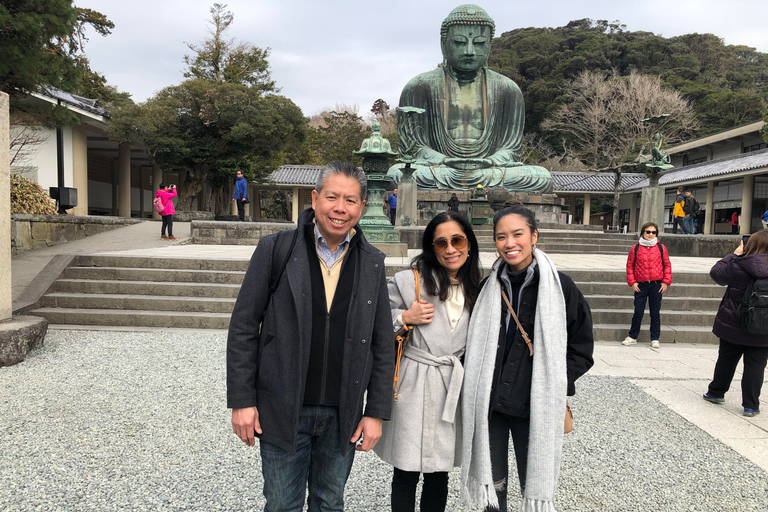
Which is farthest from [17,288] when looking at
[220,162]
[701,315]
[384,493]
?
[220,162]

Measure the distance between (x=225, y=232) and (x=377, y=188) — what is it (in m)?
4.05

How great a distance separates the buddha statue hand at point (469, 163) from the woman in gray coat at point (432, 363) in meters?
13.1

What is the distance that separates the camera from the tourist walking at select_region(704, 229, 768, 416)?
3.54m

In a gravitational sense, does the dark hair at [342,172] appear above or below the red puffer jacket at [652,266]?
above

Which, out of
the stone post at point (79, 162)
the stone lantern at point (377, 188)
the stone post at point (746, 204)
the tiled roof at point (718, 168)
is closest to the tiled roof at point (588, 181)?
the tiled roof at point (718, 168)

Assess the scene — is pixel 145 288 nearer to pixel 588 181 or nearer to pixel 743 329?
pixel 743 329

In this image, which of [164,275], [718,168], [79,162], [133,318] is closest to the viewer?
[133,318]

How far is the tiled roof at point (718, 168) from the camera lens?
61.0 ft

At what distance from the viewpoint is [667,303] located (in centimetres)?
653

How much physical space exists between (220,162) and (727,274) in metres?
17.0

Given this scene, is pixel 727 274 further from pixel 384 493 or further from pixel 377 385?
pixel 377 385

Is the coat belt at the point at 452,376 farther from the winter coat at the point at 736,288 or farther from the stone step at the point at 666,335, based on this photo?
the stone step at the point at 666,335

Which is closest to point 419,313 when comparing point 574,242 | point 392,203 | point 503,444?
point 503,444

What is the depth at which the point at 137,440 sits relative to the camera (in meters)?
2.98
